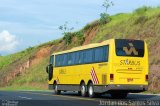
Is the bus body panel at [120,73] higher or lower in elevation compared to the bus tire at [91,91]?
higher

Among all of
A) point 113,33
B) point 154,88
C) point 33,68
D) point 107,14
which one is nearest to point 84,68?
point 154,88


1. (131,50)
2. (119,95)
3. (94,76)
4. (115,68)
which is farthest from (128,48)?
(119,95)

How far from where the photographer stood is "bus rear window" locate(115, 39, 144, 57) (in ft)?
91.6

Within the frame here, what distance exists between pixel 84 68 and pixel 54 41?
4366 centimetres

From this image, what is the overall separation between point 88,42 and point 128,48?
115ft

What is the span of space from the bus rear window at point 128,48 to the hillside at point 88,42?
25.1 feet

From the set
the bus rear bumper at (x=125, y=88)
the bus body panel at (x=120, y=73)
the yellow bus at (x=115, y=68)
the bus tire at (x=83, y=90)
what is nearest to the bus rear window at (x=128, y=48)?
the yellow bus at (x=115, y=68)

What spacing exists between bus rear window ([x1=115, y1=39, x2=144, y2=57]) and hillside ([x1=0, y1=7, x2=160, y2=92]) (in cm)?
764

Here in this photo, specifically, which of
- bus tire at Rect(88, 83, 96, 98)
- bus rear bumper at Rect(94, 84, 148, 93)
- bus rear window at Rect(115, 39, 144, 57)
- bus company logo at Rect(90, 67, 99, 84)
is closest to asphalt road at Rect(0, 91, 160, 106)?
bus rear bumper at Rect(94, 84, 148, 93)

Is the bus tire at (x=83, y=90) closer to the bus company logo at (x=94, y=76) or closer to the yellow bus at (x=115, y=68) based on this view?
the yellow bus at (x=115, y=68)

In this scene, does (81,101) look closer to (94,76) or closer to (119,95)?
(94,76)

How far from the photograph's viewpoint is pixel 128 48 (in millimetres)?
28016

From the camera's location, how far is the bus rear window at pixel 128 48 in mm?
27906

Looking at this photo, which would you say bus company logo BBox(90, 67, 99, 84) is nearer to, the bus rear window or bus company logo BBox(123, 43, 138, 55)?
the bus rear window
